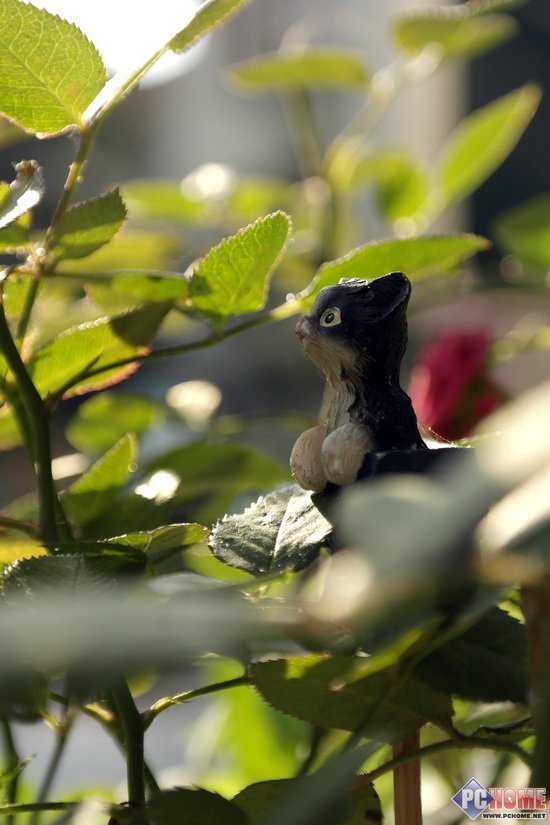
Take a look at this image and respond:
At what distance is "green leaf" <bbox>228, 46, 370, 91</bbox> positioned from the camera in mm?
482

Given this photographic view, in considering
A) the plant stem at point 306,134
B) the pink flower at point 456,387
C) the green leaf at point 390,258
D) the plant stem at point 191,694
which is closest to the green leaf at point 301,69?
the plant stem at point 306,134

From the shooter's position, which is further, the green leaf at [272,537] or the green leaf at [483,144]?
the green leaf at [483,144]

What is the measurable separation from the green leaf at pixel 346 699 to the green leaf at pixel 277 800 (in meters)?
0.01

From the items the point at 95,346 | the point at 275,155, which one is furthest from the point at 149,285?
the point at 275,155

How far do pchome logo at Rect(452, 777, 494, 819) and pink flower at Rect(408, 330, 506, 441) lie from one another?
Answer: 7.8 inches

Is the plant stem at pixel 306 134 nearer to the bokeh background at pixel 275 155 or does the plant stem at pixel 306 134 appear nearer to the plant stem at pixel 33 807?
the bokeh background at pixel 275 155

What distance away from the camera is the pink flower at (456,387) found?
15.9 inches

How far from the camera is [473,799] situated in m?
0.21

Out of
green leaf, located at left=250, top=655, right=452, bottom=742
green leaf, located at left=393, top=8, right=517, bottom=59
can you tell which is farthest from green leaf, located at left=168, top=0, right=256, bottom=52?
green leaf, located at left=393, top=8, right=517, bottom=59

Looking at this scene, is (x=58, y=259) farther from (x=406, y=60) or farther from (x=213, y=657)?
(x=406, y=60)

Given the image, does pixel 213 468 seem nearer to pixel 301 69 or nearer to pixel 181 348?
pixel 181 348

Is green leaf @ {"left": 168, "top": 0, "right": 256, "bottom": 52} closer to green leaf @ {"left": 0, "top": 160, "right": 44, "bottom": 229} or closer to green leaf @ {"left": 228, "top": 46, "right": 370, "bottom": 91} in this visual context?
green leaf @ {"left": 0, "top": 160, "right": 44, "bottom": 229}

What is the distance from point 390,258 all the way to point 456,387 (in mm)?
184

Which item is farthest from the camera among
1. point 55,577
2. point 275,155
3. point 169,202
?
point 275,155
